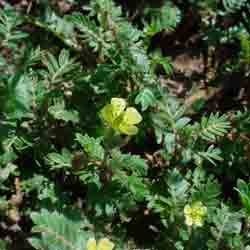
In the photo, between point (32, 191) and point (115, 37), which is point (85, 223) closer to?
point (32, 191)

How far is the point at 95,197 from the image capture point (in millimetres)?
3117

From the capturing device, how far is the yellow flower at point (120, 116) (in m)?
2.80

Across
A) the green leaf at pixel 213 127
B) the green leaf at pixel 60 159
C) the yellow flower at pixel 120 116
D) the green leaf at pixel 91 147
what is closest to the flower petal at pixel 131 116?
the yellow flower at pixel 120 116

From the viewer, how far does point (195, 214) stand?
297cm

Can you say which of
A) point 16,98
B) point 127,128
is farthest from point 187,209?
point 16,98

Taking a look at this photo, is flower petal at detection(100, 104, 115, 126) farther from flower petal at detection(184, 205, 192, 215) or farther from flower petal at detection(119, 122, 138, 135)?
flower petal at detection(184, 205, 192, 215)

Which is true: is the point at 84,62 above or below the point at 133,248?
above

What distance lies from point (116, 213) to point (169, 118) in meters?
0.55

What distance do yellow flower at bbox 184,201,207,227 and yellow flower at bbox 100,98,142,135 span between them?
0.47 metres

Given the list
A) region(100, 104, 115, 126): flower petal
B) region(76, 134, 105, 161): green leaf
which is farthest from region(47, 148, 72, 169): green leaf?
region(100, 104, 115, 126): flower petal

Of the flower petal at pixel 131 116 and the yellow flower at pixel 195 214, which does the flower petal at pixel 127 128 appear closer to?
the flower petal at pixel 131 116

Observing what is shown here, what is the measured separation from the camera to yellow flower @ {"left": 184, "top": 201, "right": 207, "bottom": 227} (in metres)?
2.96

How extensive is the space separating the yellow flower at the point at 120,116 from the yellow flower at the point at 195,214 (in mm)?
469

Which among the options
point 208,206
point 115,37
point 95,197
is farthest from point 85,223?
point 115,37
